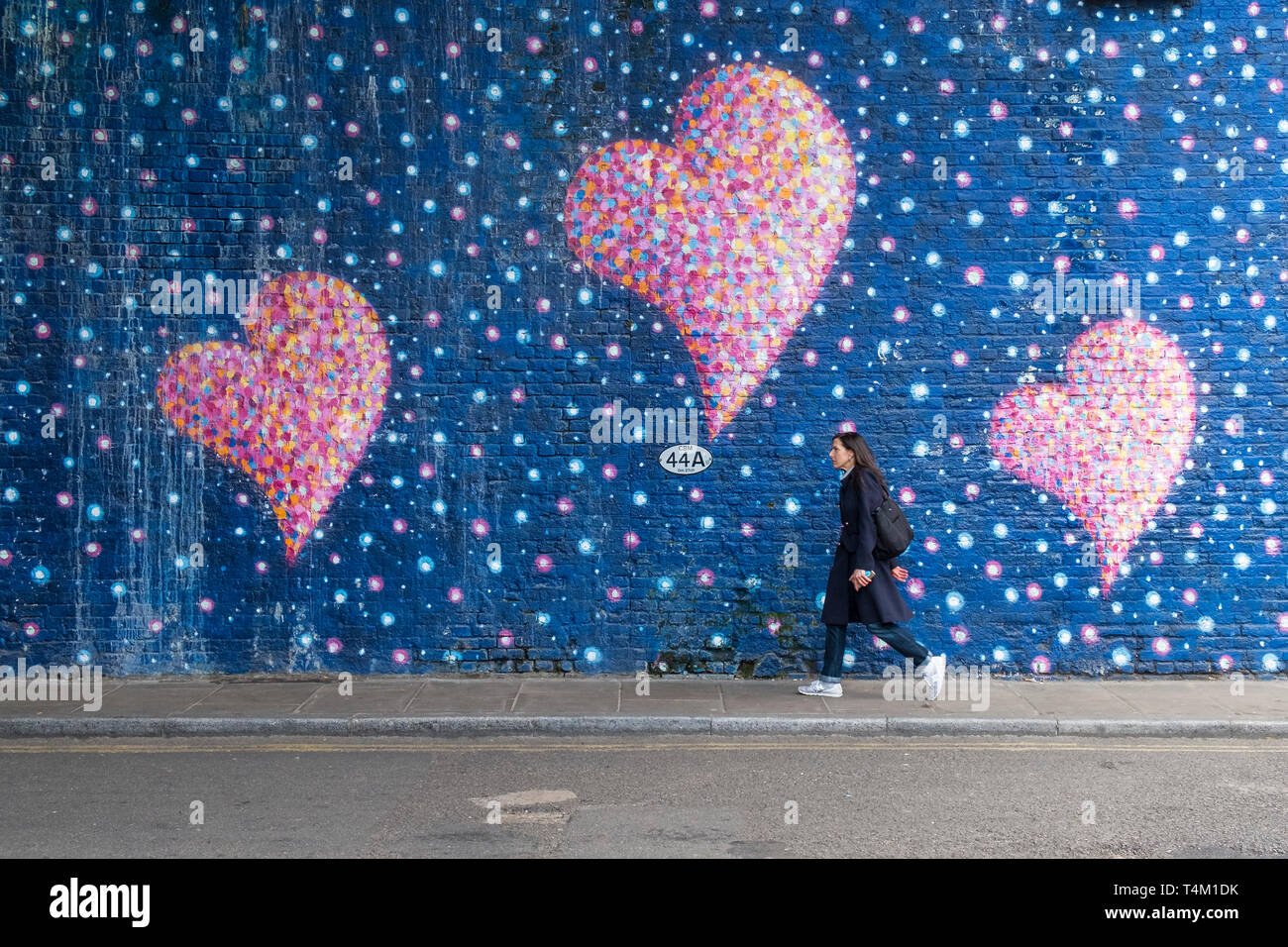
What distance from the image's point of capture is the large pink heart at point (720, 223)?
31.4 feet

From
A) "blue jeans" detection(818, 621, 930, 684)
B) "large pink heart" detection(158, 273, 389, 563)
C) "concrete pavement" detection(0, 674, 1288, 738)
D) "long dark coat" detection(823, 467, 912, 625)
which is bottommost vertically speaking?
"concrete pavement" detection(0, 674, 1288, 738)

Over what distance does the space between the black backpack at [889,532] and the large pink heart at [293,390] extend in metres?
4.05

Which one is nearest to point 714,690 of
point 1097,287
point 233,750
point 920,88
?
point 233,750

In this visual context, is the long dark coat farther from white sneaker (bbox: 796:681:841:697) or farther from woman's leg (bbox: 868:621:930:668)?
white sneaker (bbox: 796:681:841:697)

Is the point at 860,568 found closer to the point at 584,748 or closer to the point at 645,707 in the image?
the point at 645,707

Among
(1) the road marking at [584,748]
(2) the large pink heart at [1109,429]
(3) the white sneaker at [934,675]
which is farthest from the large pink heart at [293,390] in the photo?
(2) the large pink heart at [1109,429]

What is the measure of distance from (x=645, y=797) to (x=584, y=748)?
4.05 ft

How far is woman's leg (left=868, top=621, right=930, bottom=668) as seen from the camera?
343 inches

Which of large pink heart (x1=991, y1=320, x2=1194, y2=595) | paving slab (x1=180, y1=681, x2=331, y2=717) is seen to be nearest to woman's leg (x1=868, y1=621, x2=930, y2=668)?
large pink heart (x1=991, y1=320, x2=1194, y2=595)

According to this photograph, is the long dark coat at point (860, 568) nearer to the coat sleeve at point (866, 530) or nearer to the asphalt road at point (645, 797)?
the coat sleeve at point (866, 530)

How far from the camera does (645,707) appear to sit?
27.7 feet

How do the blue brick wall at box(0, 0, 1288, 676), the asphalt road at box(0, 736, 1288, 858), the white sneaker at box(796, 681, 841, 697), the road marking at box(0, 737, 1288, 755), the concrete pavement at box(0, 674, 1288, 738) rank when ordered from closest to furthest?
the asphalt road at box(0, 736, 1288, 858) < the road marking at box(0, 737, 1288, 755) < the concrete pavement at box(0, 674, 1288, 738) < the white sneaker at box(796, 681, 841, 697) < the blue brick wall at box(0, 0, 1288, 676)

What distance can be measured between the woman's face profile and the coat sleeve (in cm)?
22

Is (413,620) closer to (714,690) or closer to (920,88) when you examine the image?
(714,690)
